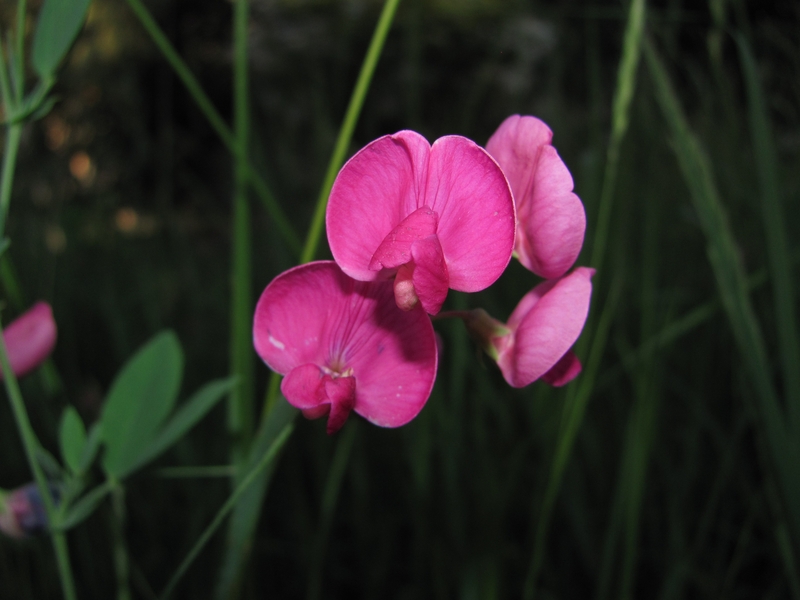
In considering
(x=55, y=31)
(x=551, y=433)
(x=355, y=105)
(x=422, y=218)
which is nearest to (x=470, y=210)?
(x=422, y=218)

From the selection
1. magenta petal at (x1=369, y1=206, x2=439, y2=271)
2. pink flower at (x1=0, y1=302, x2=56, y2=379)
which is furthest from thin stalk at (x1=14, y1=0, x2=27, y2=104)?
magenta petal at (x1=369, y1=206, x2=439, y2=271)

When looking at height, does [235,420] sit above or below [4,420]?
above

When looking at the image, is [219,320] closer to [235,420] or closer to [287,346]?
[235,420]

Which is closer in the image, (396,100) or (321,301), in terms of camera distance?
(321,301)

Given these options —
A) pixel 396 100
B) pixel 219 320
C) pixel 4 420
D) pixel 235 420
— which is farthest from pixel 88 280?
pixel 396 100

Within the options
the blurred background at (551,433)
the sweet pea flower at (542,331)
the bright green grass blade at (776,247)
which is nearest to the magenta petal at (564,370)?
the sweet pea flower at (542,331)

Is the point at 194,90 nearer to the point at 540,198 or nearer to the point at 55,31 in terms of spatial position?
the point at 55,31

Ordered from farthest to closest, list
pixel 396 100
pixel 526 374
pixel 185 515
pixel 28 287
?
1. pixel 396 100
2. pixel 28 287
3. pixel 185 515
4. pixel 526 374

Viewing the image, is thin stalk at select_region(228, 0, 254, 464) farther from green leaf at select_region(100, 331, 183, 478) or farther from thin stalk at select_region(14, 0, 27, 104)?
thin stalk at select_region(14, 0, 27, 104)
